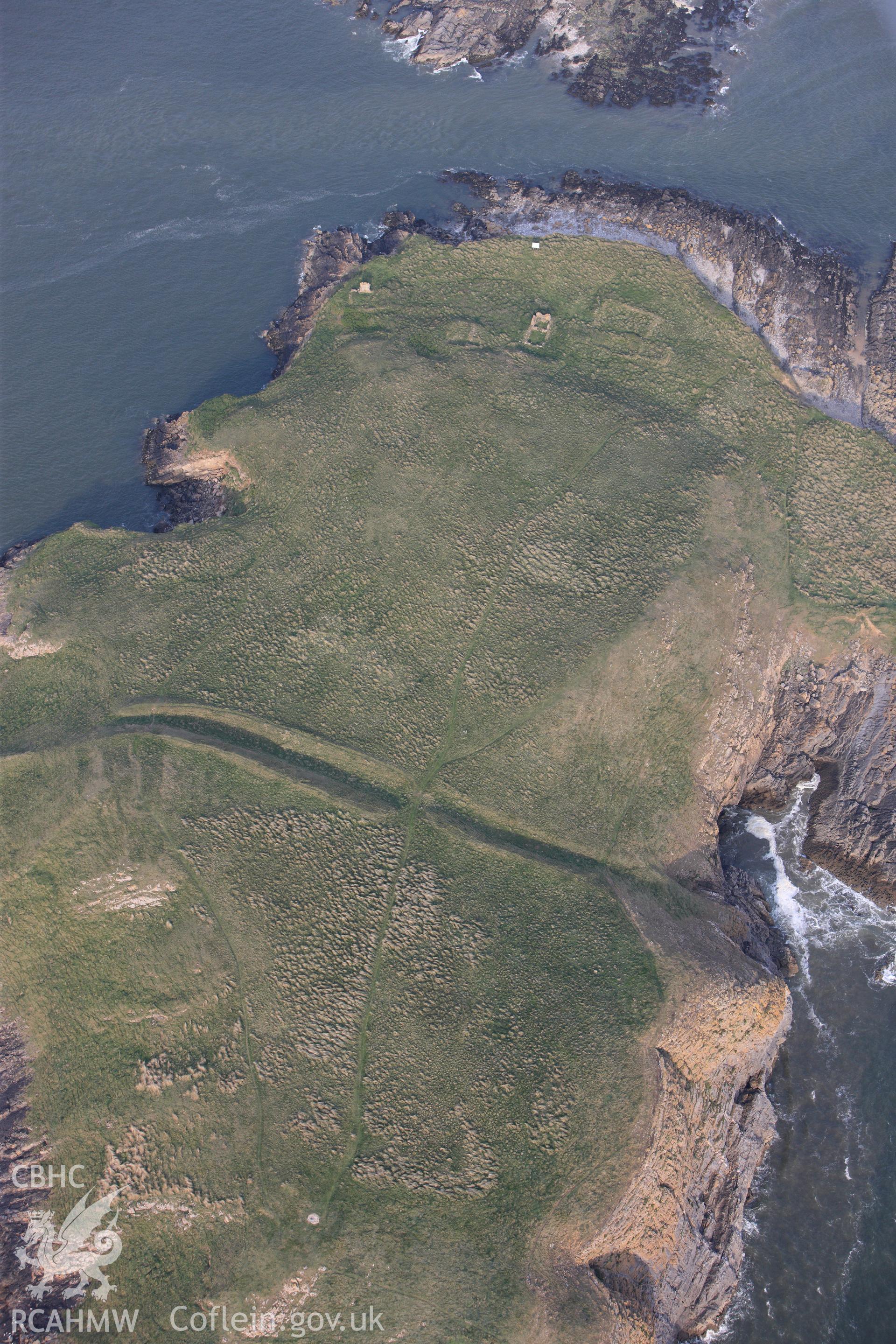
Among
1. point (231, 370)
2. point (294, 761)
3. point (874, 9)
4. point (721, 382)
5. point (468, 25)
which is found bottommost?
point (294, 761)

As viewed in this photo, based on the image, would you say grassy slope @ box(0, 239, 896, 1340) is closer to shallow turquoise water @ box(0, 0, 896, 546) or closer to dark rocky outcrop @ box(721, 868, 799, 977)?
dark rocky outcrop @ box(721, 868, 799, 977)

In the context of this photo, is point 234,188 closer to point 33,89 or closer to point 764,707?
point 33,89

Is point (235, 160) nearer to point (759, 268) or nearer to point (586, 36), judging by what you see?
point (586, 36)

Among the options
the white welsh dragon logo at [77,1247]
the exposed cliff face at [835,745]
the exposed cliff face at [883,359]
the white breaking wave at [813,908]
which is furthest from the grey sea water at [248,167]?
the white welsh dragon logo at [77,1247]

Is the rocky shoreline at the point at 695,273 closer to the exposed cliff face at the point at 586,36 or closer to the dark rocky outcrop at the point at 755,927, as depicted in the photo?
the exposed cliff face at the point at 586,36

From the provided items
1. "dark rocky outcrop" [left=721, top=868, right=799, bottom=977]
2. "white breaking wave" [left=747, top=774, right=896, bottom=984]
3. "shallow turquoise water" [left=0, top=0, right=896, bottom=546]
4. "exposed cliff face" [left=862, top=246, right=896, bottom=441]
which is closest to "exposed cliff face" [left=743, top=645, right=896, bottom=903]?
"white breaking wave" [left=747, top=774, right=896, bottom=984]

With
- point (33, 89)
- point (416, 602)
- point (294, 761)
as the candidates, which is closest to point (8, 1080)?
point (294, 761)
